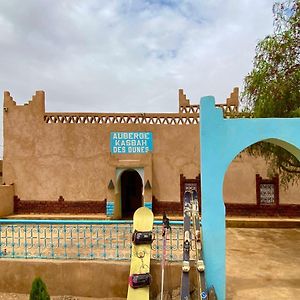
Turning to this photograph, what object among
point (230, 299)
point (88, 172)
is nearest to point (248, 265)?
point (230, 299)

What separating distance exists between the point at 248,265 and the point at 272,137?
3.18 meters

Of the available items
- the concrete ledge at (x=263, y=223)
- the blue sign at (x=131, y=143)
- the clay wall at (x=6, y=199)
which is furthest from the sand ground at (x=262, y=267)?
the clay wall at (x=6, y=199)

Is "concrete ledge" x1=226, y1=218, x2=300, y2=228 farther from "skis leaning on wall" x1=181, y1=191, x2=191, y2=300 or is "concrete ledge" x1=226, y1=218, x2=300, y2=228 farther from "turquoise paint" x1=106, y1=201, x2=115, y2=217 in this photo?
"skis leaning on wall" x1=181, y1=191, x2=191, y2=300

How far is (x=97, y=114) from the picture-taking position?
1385 cm

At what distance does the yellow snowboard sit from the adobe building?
6641mm

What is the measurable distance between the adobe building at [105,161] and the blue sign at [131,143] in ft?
0.14

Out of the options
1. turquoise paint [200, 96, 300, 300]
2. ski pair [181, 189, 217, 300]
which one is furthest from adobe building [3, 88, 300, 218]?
turquoise paint [200, 96, 300, 300]

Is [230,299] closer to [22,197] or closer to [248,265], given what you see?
[248,265]

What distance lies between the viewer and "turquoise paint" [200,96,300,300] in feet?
18.0

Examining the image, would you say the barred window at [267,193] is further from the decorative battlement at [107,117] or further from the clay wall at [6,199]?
the clay wall at [6,199]

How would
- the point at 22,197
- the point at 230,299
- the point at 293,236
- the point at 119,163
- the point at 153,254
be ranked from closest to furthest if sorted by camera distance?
1. the point at 230,299
2. the point at 153,254
3. the point at 293,236
4. the point at 119,163
5. the point at 22,197

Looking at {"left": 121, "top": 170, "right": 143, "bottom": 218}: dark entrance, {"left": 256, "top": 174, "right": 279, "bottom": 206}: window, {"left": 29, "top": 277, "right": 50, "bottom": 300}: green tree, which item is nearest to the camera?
{"left": 29, "top": 277, "right": 50, "bottom": 300}: green tree

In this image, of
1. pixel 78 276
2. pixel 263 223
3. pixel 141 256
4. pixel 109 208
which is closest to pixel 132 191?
pixel 109 208

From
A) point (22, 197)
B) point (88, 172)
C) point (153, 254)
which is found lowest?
point (153, 254)
